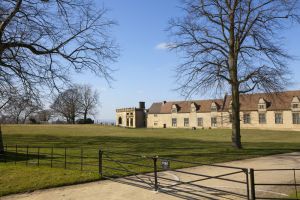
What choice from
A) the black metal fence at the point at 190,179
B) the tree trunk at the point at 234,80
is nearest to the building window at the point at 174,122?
the tree trunk at the point at 234,80

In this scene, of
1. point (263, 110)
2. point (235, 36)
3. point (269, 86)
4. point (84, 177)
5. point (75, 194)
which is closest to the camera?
point (75, 194)

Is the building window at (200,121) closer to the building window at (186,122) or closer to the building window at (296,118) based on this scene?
the building window at (186,122)

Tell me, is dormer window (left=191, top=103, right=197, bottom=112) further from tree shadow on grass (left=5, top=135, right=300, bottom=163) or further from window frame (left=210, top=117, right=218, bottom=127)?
tree shadow on grass (left=5, top=135, right=300, bottom=163)

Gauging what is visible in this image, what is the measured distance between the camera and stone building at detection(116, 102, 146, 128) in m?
110

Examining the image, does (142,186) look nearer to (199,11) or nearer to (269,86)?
(269,86)

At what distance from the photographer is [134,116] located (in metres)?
110

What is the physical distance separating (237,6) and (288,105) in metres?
49.7

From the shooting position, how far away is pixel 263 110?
3034 inches

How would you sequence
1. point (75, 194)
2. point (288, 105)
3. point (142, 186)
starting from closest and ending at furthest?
point (75, 194) < point (142, 186) < point (288, 105)

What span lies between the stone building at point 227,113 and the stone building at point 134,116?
4012 millimetres

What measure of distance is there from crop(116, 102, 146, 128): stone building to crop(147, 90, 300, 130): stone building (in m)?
4.01

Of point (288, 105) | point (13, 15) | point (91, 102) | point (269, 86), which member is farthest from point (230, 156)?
point (91, 102)

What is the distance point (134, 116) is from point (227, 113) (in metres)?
33.7

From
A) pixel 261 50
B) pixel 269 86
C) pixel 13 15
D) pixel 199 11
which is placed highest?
pixel 199 11
